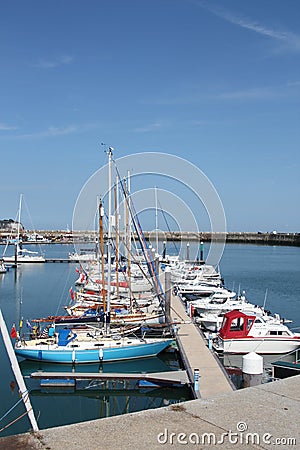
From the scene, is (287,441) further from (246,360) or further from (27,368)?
(27,368)

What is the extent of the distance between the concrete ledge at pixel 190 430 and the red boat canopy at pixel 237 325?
56.3 feet

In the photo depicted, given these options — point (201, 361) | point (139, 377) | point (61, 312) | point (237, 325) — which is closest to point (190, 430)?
point (139, 377)

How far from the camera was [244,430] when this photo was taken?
458 cm

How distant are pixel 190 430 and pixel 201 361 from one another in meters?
14.6

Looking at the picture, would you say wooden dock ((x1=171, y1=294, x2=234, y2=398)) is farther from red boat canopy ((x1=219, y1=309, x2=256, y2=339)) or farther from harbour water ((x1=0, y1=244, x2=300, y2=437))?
red boat canopy ((x1=219, y1=309, x2=256, y2=339))

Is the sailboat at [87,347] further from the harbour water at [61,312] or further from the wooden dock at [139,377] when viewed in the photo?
the wooden dock at [139,377]

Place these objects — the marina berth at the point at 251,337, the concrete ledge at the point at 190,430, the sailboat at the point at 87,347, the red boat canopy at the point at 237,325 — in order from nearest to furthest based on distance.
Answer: the concrete ledge at the point at 190,430, the sailboat at the point at 87,347, the marina berth at the point at 251,337, the red boat canopy at the point at 237,325

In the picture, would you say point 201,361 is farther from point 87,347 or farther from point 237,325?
point 87,347

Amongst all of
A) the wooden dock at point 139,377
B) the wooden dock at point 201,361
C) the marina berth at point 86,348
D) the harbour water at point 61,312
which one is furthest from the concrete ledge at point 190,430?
the marina berth at point 86,348

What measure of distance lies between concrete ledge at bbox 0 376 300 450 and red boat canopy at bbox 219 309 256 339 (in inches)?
675

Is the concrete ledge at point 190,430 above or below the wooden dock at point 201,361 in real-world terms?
above

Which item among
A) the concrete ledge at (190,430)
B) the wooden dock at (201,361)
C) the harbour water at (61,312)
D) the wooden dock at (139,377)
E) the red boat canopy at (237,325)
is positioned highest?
the concrete ledge at (190,430)

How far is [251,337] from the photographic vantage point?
2241 centimetres

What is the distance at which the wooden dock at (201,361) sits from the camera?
15.5m
